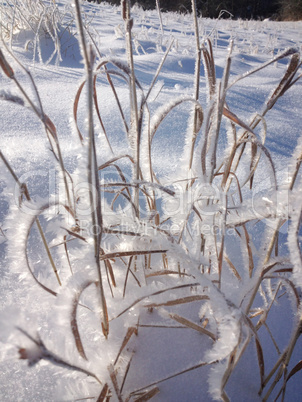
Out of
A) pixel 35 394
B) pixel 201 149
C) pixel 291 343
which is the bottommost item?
pixel 35 394

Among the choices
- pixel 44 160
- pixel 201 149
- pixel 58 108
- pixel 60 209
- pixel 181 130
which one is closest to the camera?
pixel 201 149

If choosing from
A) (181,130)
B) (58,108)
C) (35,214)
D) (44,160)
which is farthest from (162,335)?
(58,108)

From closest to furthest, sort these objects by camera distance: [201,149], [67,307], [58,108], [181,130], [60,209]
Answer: [67,307] < [201,149] < [60,209] < [181,130] < [58,108]

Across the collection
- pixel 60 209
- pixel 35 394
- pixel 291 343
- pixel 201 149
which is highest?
pixel 201 149

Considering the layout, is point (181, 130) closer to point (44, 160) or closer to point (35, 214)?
point (44, 160)

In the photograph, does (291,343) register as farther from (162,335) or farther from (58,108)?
(58,108)

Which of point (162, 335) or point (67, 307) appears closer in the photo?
point (67, 307)

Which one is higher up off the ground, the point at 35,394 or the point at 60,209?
the point at 60,209

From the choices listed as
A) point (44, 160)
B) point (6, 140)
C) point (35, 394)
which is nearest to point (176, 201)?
point (35, 394)

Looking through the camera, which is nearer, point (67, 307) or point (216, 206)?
point (67, 307)
